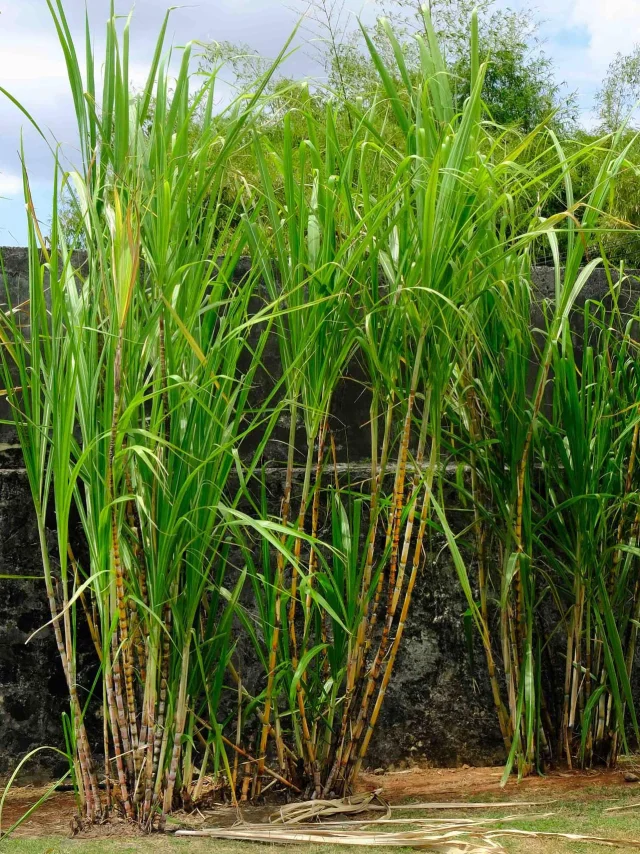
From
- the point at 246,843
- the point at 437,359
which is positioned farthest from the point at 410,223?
the point at 246,843

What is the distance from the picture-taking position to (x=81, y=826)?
1901 mm

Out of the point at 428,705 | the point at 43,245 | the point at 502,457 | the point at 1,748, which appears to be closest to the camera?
the point at 43,245

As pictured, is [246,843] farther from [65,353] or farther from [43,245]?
[43,245]

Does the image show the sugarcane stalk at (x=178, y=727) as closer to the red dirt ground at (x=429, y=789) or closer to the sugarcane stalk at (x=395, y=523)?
the red dirt ground at (x=429, y=789)

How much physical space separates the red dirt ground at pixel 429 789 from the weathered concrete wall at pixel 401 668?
8cm

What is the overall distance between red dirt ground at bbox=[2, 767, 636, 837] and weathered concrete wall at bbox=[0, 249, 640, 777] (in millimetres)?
76

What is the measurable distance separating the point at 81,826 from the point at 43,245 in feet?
4.01

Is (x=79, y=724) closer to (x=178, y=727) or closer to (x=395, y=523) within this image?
(x=178, y=727)

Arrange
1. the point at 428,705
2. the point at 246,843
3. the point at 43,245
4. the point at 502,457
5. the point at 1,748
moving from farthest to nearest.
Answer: the point at 428,705 → the point at 1,748 → the point at 502,457 → the point at 43,245 → the point at 246,843

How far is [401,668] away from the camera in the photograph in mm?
2602

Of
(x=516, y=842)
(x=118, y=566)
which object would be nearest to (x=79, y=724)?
(x=118, y=566)

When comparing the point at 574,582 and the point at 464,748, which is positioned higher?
the point at 574,582

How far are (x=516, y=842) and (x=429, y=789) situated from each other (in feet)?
1.97

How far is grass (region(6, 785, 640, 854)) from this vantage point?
1.74m
